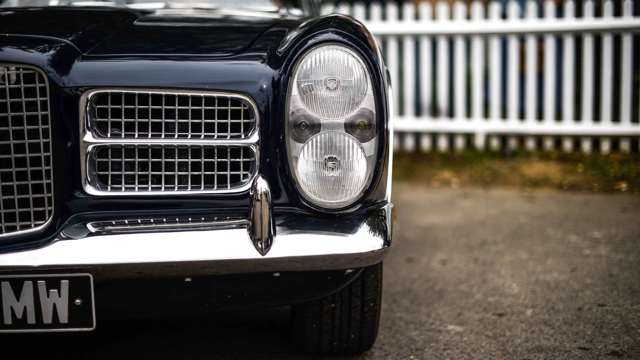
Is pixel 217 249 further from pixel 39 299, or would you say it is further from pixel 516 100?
pixel 516 100

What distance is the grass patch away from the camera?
18.1ft

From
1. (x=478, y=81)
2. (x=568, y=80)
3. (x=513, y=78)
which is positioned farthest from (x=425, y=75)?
(x=568, y=80)

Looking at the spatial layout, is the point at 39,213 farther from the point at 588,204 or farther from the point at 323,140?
the point at 588,204

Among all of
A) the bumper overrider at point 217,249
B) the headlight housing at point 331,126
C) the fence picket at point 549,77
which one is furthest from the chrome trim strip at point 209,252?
the fence picket at point 549,77

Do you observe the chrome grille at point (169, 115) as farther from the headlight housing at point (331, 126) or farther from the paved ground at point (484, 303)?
the paved ground at point (484, 303)

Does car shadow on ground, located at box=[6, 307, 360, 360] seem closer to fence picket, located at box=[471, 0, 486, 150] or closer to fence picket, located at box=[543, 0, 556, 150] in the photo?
fence picket, located at box=[471, 0, 486, 150]

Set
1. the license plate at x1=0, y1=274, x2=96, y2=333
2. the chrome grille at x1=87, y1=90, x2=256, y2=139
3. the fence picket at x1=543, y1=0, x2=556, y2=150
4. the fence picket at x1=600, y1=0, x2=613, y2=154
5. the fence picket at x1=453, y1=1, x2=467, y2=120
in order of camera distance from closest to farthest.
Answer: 1. the license plate at x1=0, y1=274, x2=96, y2=333
2. the chrome grille at x1=87, y1=90, x2=256, y2=139
3. the fence picket at x1=600, y1=0, x2=613, y2=154
4. the fence picket at x1=543, y1=0, x2=556, y2=150
5. the fence picket at x1=453, y1=1, x2=467, y2=120

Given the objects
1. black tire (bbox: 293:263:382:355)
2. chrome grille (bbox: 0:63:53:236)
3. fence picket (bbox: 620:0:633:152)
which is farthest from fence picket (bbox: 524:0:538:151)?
chrome grille (bbox: 0:63:53:236)

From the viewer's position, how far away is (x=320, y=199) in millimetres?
2221

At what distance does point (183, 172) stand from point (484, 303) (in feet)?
4.95

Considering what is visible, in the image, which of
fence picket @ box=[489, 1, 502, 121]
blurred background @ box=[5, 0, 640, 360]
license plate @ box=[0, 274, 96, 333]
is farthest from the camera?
fence picket @ box=[489, 1, 502, 121]

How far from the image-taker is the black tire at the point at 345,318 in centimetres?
250

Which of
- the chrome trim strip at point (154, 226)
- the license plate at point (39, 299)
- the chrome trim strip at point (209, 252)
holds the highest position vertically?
the chrome trim strip at point (154, 226)

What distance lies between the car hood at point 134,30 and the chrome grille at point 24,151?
0.17m
